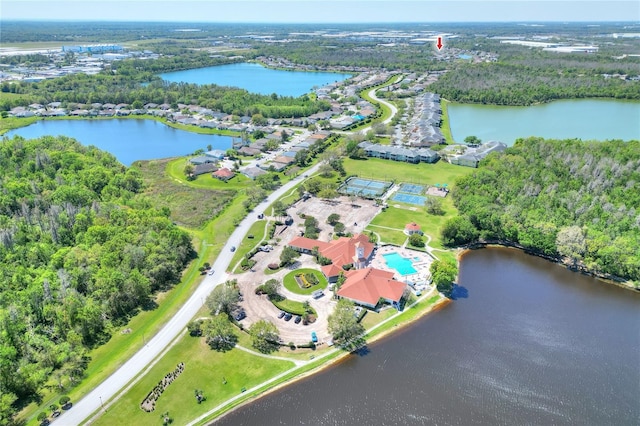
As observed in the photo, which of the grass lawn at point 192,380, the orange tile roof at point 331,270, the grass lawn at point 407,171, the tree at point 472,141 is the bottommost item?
the grass lawn at point 192,380

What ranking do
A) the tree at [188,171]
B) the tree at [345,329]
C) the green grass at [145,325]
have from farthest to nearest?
the tree at [188,171]
the tree at [345,329]
the green grass at [145,325]

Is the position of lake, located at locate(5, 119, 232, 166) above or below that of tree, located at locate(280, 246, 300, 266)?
above

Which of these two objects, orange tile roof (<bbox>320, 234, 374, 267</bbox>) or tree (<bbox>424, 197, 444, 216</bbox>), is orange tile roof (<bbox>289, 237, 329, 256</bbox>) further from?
tree (<bbox>424, 197, 444, 216</bbox>)

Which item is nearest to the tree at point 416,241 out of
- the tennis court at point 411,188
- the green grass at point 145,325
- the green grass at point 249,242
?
the tennis court at point 411,188

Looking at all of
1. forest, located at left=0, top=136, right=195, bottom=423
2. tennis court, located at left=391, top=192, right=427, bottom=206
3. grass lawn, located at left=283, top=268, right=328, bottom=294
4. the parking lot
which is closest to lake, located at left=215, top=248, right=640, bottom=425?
the parking lot

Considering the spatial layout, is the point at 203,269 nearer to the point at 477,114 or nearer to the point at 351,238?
the point at 351,238

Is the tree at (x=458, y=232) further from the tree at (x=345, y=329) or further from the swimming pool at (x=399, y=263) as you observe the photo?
the tree at (x=345, y=329)
